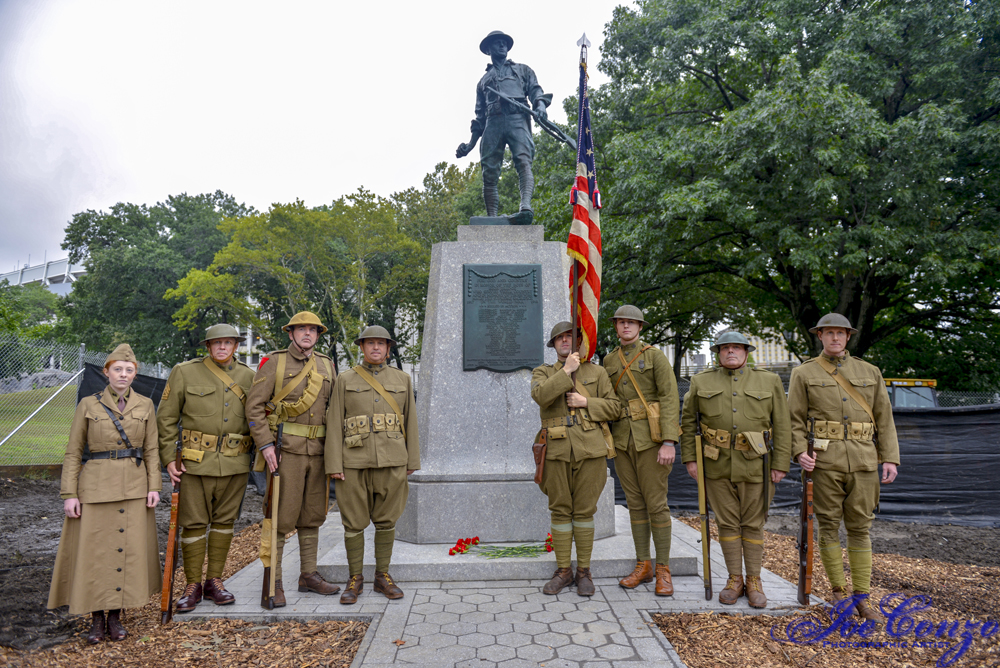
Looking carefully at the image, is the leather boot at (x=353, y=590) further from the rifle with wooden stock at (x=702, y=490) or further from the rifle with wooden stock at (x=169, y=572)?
the rifle with wooden stock at (x=702, y=490)

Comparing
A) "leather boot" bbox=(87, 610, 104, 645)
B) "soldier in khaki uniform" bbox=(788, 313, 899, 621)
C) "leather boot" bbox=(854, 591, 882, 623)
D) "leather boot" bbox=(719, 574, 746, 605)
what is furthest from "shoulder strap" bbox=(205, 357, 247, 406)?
"leather boot" bbox=(854, 591, 882, 623)

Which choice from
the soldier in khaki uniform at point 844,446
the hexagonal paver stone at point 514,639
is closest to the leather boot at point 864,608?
the soldier in khaki uniform at point 844,446

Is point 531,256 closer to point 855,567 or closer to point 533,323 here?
point 533,323

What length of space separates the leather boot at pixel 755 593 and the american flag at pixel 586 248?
194 cm

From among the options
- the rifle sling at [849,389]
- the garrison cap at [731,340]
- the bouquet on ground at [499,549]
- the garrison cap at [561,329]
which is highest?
the garrison cap at [561,329]

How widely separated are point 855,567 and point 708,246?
1239cm

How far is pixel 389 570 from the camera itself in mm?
4742

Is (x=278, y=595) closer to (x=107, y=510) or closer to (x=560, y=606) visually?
(x=107, y=510)

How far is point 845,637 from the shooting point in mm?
3879

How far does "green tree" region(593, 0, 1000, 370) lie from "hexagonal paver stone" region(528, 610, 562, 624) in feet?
32.0

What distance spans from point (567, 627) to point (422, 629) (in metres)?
0.91

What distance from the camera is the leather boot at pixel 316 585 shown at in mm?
4531

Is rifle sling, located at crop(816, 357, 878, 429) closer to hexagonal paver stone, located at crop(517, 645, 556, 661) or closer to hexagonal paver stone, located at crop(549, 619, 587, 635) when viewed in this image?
hexagonal paver stone, located at crop(549, 619, 587, 635)

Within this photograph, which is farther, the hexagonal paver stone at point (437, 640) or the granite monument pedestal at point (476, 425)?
the granite monument pedestal at point (476, 425)
